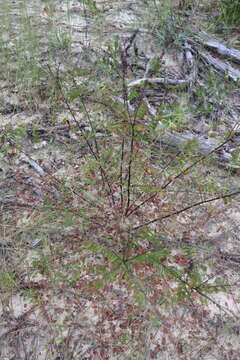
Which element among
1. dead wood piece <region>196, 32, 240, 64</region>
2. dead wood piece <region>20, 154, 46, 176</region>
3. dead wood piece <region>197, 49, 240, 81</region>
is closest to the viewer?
dead wood piece <region>20, 154, 46, 176</region>

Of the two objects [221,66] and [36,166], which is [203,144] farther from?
[36,166]

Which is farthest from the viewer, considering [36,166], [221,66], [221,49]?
[221,49]

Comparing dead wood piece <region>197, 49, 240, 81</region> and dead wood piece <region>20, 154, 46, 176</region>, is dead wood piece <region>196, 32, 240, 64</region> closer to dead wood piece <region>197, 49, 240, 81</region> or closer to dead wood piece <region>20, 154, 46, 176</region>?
dead wood piece <region>197, 49, 240, 81</region>

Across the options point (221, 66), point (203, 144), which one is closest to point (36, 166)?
point (203, 144)

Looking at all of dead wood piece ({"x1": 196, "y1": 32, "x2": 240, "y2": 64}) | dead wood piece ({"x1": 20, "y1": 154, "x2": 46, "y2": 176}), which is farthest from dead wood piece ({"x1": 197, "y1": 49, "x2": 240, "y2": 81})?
dead wood piece ({"x1": 20, "y1": 154, "x2": 46, "y2": 176})

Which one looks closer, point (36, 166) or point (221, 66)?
point (36, 166)

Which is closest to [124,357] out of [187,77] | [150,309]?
[150,309]

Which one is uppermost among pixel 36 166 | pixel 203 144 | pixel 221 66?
pixel 221 66

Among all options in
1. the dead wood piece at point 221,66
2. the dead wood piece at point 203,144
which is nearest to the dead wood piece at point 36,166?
the dead wood piece at point 203,144

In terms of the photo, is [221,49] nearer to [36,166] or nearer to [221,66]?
[221,66]

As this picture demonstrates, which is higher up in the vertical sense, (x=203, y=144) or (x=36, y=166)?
(x=203, y=144)

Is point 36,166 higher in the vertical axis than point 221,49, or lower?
lower

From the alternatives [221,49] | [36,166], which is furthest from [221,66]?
[36,166]

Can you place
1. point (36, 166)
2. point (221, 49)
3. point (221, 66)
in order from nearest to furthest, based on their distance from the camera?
1. point (36, 166)
2. point (221, 66)
3. point (221, 49)
